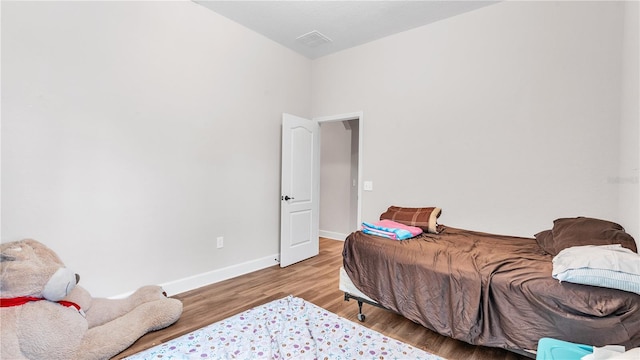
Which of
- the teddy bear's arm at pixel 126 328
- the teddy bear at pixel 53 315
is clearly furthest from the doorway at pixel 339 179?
the teddy bear at pixel 53 315

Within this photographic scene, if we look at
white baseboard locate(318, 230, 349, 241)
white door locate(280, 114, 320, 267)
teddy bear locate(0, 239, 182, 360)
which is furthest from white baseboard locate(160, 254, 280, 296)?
white baseboard locate(318, 230, 349, 241)

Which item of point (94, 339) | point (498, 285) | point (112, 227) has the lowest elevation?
point (94, 339)

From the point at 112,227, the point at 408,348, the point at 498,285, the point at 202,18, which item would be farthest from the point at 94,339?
the point at 202,18

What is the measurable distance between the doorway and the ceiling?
188cm

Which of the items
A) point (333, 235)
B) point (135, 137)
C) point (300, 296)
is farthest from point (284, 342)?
point (333, 235)

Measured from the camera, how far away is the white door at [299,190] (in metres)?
3.82

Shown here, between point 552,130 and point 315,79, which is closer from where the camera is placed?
point 552,130

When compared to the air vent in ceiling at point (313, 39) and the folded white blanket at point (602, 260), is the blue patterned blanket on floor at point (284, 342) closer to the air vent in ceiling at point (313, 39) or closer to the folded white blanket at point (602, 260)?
the folded white blanket at point (602, 260)

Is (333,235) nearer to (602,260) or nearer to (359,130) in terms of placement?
(359,130)

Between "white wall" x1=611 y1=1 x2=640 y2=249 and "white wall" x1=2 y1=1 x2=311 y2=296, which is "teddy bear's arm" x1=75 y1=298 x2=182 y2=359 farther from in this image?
"white wall" x1=611 y1=1 x2=640 y2=249

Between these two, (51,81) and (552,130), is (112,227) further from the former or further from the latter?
(552,130)

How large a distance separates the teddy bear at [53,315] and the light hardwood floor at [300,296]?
123 millimetres

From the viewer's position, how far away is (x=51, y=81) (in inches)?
84.3

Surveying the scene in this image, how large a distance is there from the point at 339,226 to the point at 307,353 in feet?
12.5
